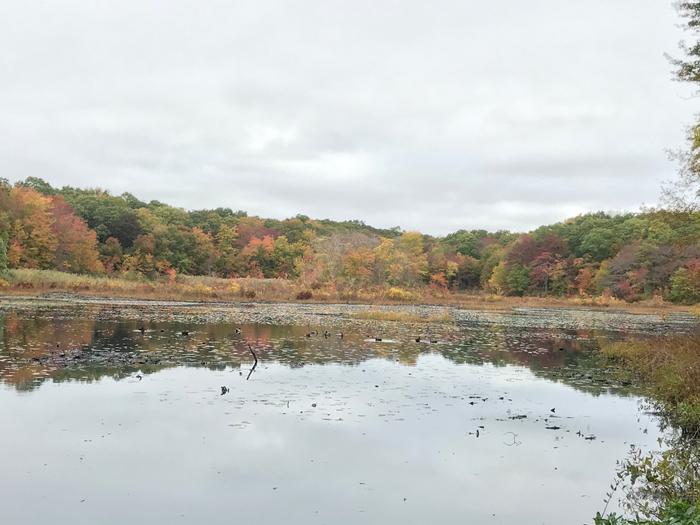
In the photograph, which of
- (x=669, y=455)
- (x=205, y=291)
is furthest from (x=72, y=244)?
(x=669, y=455)

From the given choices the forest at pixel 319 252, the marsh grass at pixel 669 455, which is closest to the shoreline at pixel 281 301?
the forest at pixel 319 252

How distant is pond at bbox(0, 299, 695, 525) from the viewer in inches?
287

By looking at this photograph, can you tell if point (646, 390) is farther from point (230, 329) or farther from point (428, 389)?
point (230, 329)

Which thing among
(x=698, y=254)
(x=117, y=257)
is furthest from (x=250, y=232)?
(x=698, y=254)

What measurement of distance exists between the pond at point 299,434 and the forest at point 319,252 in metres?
38.4

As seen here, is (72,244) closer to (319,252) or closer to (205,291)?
(205,291)

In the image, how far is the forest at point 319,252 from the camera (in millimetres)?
63469

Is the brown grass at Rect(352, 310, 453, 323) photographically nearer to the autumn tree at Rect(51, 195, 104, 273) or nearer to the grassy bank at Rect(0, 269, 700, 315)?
the grassy bank at Rect(0, 269, 700, 315)

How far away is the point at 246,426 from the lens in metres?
10.4

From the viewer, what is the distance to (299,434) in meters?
10.1

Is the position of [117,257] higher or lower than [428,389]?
higher

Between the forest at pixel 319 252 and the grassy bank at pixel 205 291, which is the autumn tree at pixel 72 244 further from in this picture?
the grassy bank at pixel 205 291

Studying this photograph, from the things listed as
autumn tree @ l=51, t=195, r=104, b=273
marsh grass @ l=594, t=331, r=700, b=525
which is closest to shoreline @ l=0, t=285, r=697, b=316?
autumn tree @ l=51, t=195, r=104, b=273

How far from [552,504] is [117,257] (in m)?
78.3
